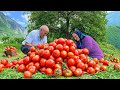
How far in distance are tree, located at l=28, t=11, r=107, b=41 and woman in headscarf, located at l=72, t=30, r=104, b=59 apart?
8cm

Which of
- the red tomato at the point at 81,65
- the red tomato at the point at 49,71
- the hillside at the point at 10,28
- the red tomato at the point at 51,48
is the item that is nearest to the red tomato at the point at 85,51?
the red tomato at the point at 81,65

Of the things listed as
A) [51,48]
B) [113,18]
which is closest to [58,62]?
[51,48]

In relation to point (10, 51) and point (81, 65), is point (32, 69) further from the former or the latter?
point (10, 51)

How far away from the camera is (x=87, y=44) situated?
455cm

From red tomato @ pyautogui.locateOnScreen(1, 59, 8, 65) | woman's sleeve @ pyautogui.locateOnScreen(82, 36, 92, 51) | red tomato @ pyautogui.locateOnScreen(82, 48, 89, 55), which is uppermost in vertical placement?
woman's sleeve @ pyautogui.locateOnScreen(82, 36, 92, 51)

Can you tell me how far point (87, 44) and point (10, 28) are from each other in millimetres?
993

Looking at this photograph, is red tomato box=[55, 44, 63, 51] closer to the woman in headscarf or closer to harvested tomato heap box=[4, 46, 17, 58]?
the woman in headscarf

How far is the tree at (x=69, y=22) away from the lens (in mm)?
4609

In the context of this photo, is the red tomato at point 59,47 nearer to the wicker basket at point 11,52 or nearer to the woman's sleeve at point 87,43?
the woman's sleeve at point 87,43

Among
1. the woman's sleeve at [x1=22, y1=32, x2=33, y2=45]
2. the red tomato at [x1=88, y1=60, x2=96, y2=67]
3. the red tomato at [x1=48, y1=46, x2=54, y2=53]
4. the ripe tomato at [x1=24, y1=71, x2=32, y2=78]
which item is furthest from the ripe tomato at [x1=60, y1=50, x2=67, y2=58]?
the woman's sleeve at [x1=22, y1=32, x2=33, y2=45]

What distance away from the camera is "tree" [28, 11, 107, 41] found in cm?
461

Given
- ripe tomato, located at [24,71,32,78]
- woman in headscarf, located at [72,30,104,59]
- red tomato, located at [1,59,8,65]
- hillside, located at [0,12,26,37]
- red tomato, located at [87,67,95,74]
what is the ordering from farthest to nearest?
hillside, located at [0,12,26,37] → woman in headscarf, located at [72,30,104,59] → red tomato, located at [1,59,8,65] → red tomato, located at [87,67,95,74] → ripe tomato, located at [24,71,32,78]
